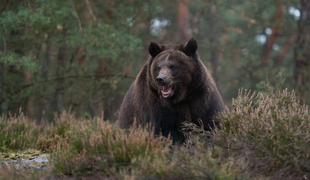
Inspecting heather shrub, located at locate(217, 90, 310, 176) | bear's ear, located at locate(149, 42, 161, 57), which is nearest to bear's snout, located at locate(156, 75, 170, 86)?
bear's ear, located at locate(149, 42, 161, 57)

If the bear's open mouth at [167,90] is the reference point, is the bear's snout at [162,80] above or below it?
above

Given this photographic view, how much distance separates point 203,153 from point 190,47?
107 inches

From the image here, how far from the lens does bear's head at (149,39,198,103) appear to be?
9.99 meters

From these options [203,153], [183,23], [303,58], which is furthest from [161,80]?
[183,23]

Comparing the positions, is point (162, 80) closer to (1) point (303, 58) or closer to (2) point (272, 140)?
(2) point (272, 140)

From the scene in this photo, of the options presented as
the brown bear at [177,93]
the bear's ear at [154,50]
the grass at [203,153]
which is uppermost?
the bear's ear at [154,50]

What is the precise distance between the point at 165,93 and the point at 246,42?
2622cm

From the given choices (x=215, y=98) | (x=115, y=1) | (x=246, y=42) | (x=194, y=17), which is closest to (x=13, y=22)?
(x=115, y=1)

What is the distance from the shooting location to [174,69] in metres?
10.0

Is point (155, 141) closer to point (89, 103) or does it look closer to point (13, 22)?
point (13, 22)

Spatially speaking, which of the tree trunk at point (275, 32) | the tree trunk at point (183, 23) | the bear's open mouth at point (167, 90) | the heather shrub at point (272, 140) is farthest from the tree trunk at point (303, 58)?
the tree trunk at point (183, 23)

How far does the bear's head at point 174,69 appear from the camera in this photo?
393 inches

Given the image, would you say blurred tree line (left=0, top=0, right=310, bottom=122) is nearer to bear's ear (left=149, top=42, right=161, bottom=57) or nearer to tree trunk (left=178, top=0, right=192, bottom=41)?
tree trunk (left=178, top=0, right=192, bottom=41)

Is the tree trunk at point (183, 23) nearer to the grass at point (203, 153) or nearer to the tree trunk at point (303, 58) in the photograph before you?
the tree trunk at point (303, 58)
